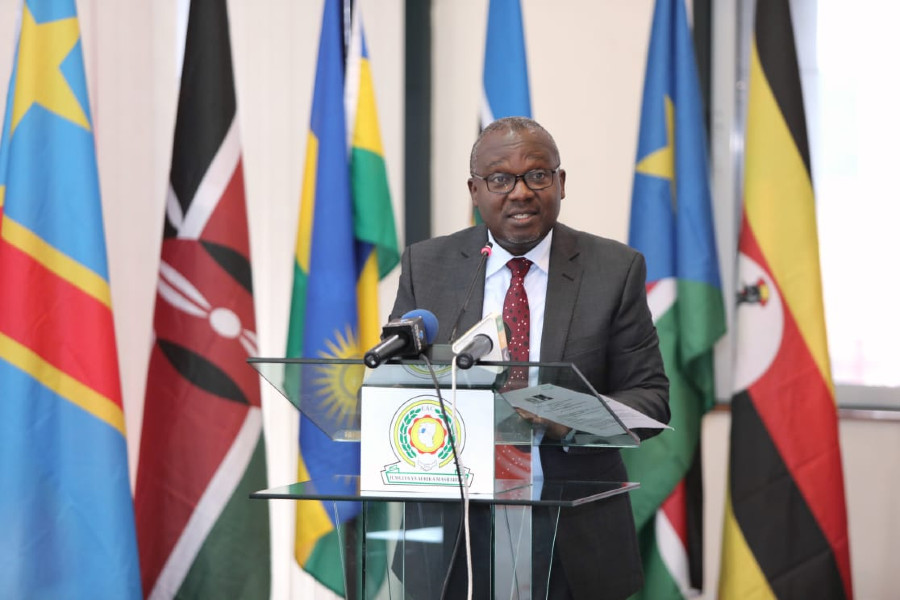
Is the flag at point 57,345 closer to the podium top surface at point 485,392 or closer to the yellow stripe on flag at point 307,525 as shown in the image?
the yellow stripe on flag at point 307,525

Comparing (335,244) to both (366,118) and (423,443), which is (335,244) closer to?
(366,118)

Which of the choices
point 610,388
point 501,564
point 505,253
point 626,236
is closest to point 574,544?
point 501,564

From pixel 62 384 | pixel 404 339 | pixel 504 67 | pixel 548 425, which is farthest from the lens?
pixel 504 67

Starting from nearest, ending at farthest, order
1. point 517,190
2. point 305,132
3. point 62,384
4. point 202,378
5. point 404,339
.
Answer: point 404,339, point 517,190, point 62,384, point 202,378, point 305,132

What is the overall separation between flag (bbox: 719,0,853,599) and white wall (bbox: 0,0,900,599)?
1.34 feet

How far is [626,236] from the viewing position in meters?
3.90

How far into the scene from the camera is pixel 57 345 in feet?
9.52

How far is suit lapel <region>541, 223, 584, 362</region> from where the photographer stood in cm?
203

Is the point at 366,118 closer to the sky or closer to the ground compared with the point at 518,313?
closer to the sky

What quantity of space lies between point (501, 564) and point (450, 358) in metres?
0.35

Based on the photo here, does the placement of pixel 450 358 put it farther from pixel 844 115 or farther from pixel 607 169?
pixel 844 115

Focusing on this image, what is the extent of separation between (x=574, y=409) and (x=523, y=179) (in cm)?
66

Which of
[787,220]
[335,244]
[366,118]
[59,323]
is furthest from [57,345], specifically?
[787,220]

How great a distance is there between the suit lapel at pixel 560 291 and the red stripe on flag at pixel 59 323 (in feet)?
4.82
